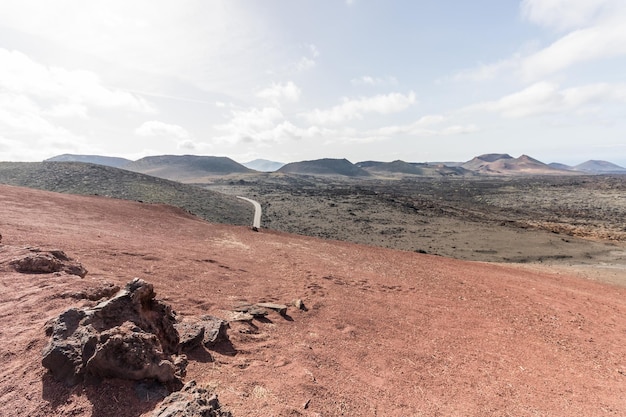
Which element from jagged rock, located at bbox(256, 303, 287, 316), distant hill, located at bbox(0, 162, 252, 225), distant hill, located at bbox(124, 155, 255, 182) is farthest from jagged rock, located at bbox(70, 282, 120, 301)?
distant hill, located at bbox(124, 155, 255, 182)

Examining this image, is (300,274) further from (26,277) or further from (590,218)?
(590,218)

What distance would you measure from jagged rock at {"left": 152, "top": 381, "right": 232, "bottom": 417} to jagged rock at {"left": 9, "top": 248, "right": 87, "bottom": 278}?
543 centimetres

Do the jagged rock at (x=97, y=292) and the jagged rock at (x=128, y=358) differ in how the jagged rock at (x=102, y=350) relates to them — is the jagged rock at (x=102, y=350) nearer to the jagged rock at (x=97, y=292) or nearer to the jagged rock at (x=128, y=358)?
the jagged rock at (x=128, y=358)

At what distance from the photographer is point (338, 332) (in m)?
7.57

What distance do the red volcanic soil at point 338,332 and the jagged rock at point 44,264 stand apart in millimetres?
416

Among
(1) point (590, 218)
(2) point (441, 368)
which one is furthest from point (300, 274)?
(1) point (590, 218)

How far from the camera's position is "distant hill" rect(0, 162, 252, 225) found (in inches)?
1464

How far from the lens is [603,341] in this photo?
8828 millimetres

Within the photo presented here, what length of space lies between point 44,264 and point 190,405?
19.7 ft

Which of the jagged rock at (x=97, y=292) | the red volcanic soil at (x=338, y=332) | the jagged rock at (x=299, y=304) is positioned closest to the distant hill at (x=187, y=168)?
the red volcanic soil at (x=338, y=332)

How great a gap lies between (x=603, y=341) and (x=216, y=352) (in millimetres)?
10262

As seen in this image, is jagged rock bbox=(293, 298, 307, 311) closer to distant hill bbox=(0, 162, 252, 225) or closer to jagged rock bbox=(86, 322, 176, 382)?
jagged rock bbox=(86, 322, 176, 382)

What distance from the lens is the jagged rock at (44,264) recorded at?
679cm

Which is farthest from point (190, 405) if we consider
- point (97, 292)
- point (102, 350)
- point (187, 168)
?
point (187, 168)
